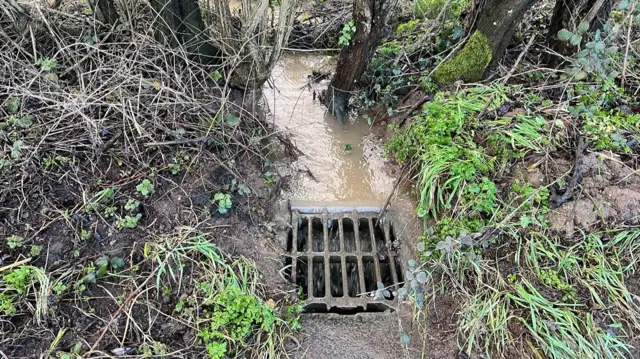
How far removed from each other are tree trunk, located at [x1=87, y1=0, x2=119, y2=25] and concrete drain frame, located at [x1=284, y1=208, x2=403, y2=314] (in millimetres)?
1922

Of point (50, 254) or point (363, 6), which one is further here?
point (363, 6)

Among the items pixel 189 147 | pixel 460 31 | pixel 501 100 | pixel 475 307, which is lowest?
pixel 475 307

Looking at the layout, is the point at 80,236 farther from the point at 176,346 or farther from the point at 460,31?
the point at 460,31

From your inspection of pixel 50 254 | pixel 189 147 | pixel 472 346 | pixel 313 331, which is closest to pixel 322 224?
pixel 313 331

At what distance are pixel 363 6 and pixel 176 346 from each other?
2496 millimetres

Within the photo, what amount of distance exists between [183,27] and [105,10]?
56 cm

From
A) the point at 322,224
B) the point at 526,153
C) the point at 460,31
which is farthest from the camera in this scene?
the point at 460,31

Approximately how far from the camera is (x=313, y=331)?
2.42 meters

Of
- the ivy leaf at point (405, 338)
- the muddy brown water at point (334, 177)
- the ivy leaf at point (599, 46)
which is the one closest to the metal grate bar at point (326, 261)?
the muddy brown water at point (334, 177)

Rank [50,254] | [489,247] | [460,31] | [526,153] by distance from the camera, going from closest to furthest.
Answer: [50,254], [489,247], [526,153], [460,31]

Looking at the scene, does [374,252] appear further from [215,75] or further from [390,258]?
[215,75]

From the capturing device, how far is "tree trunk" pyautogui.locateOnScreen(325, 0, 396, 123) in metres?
3.10

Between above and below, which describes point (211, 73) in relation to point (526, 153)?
above

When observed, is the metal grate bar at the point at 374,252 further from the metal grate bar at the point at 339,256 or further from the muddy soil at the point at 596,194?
the muddy soil at the point at 596,194
